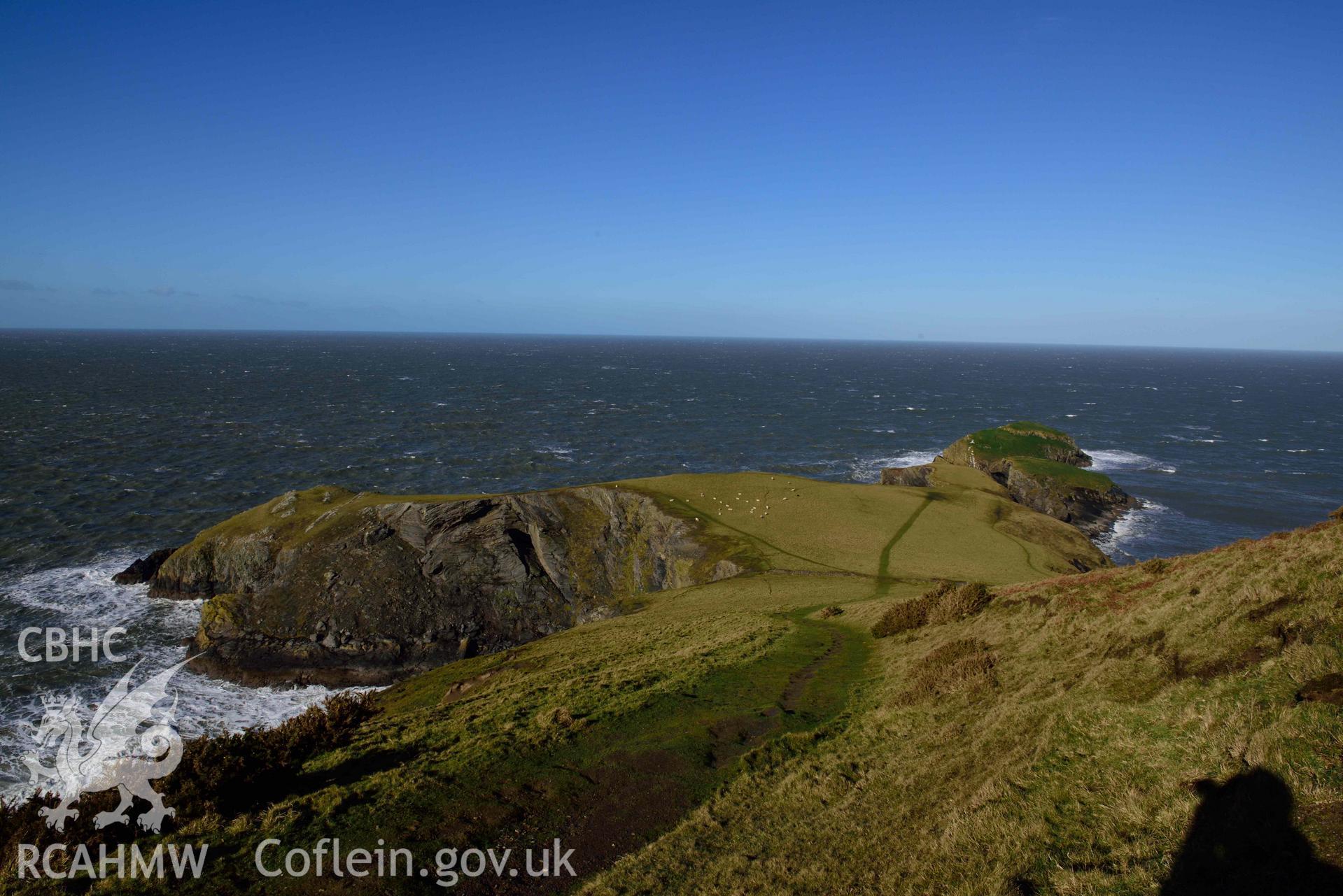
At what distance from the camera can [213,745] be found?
15.1 meters

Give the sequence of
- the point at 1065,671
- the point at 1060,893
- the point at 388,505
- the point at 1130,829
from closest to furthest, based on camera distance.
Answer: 1. the point at 1060,893
2. the point at 1130,829
3. the point at 1065,671
4. the point at 388,505

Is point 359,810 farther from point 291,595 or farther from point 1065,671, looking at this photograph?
point 291,595

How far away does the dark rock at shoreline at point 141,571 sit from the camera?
48591mm

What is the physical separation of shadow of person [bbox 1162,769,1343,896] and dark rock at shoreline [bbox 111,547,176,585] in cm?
5931

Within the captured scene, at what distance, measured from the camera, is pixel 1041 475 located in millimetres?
77062

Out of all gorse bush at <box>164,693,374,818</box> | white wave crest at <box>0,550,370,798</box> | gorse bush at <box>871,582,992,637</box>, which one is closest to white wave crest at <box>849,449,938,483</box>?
gorse bush at <box>871,582,992,637</box>

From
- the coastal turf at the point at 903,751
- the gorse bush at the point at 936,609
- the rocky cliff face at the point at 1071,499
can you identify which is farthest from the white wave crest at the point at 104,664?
the rocky cliff face at the point at 1071,499

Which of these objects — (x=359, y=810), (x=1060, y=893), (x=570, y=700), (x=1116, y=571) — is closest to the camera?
(x=1060, y=893)

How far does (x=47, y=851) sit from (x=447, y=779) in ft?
21.9

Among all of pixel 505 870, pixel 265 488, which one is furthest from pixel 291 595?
pixel 505 870

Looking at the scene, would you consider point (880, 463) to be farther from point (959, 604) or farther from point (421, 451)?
point (959, 604)

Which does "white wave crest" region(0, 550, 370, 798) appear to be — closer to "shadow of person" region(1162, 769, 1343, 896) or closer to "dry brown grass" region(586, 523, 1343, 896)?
"dry brown grass" region(586, 523, 1343, 896)

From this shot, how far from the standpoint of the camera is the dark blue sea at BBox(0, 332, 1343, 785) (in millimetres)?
46000

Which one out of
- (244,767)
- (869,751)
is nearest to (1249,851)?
(869,751)
